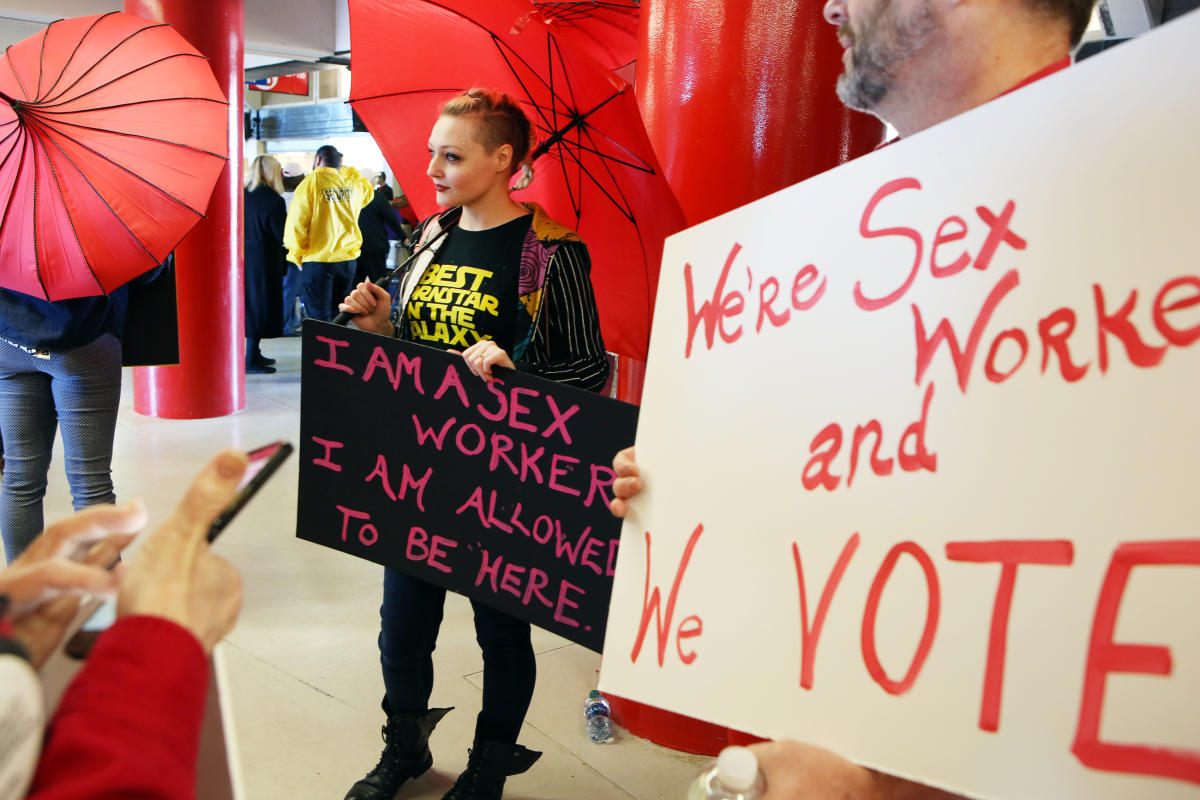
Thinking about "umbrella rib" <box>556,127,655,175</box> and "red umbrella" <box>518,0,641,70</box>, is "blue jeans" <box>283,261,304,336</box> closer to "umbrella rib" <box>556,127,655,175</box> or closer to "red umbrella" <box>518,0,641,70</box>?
"red umbrella" <box>518,0,641,70</box>

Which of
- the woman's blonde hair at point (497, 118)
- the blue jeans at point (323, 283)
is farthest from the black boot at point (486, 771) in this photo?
the blue jeans at point (323, 283)

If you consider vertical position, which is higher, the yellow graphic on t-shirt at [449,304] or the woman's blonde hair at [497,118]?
the woman's blonde hair at [497,118]

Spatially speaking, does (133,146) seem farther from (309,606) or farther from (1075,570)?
(1075,570)

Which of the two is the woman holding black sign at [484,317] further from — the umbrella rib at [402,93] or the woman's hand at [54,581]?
the woman's hand at [54,581]

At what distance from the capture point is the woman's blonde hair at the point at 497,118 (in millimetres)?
1868

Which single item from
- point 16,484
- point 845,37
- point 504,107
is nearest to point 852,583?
point 845,37

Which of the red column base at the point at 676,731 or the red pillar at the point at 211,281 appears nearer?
the red column base at the point at 676,731

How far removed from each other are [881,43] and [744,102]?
113 cm

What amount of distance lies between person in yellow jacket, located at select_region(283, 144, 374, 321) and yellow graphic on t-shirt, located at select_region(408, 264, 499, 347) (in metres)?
4.63

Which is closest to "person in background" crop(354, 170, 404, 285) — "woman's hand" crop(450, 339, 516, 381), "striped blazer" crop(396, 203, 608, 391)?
"striped blazer" crop(396, 203, 608, 391)

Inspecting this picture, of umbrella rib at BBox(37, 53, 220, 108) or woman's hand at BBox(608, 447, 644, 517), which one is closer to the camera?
woman's hand at BBox(608, 447, 644, 517)

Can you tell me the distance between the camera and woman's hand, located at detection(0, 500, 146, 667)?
0.63 metres

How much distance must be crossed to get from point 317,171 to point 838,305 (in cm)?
591

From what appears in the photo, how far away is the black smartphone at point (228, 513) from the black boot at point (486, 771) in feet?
4.47
